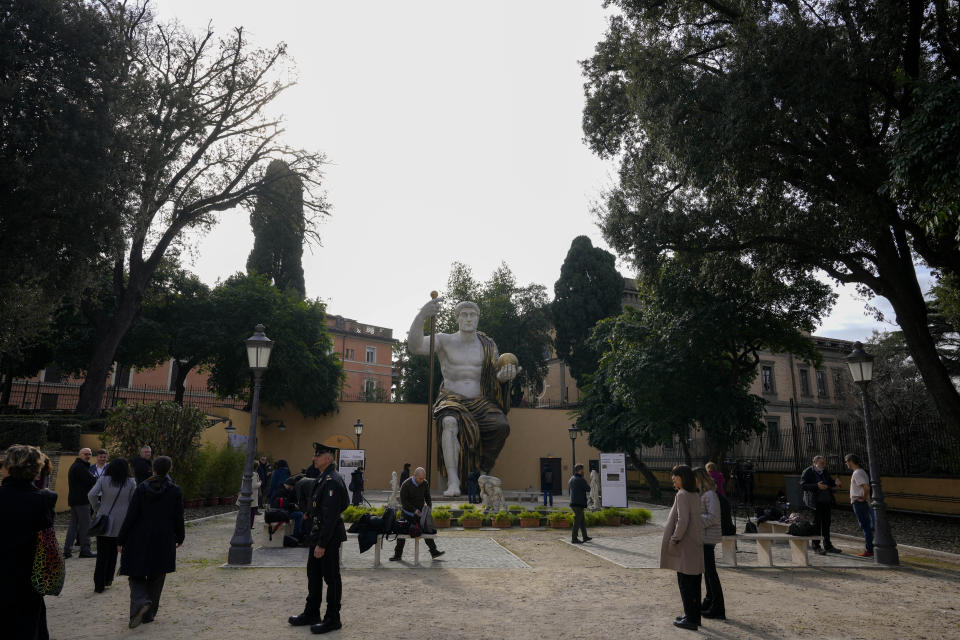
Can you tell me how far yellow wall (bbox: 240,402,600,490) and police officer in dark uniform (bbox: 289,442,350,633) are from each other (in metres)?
17.7

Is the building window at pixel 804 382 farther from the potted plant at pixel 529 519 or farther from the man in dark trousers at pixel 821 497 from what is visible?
the man in dark trousers at pixel 821 497

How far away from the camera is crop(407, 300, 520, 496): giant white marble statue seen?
18828 millimetres

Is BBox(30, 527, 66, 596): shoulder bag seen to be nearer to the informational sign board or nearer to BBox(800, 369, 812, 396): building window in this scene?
the informational sign board

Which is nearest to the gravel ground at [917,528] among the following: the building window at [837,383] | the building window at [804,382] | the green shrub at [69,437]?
the green shrub at [69,437]

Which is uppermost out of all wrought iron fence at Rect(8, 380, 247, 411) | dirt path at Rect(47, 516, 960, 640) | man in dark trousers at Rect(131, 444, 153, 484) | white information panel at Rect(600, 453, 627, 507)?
wrought iron fence at Rect(8, 380, 247, 411)

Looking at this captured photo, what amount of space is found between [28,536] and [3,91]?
952 centimetres

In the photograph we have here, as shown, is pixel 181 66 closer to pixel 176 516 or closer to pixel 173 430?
pixel 173 430

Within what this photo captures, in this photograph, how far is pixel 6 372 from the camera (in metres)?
23.2

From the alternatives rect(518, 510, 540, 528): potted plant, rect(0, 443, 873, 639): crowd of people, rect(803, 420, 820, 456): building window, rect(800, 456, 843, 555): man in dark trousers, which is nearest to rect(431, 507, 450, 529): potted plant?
rect(518, 510, 540, 528): potted plant

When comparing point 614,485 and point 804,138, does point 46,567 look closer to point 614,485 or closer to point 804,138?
point 804,138

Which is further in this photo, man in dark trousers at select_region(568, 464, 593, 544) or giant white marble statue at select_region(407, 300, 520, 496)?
giant white marble statue at select_region(407, 300, 520, 496)

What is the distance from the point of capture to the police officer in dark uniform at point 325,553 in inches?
198

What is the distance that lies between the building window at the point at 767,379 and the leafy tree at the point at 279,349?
25.8m

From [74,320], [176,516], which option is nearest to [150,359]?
[74,320]
